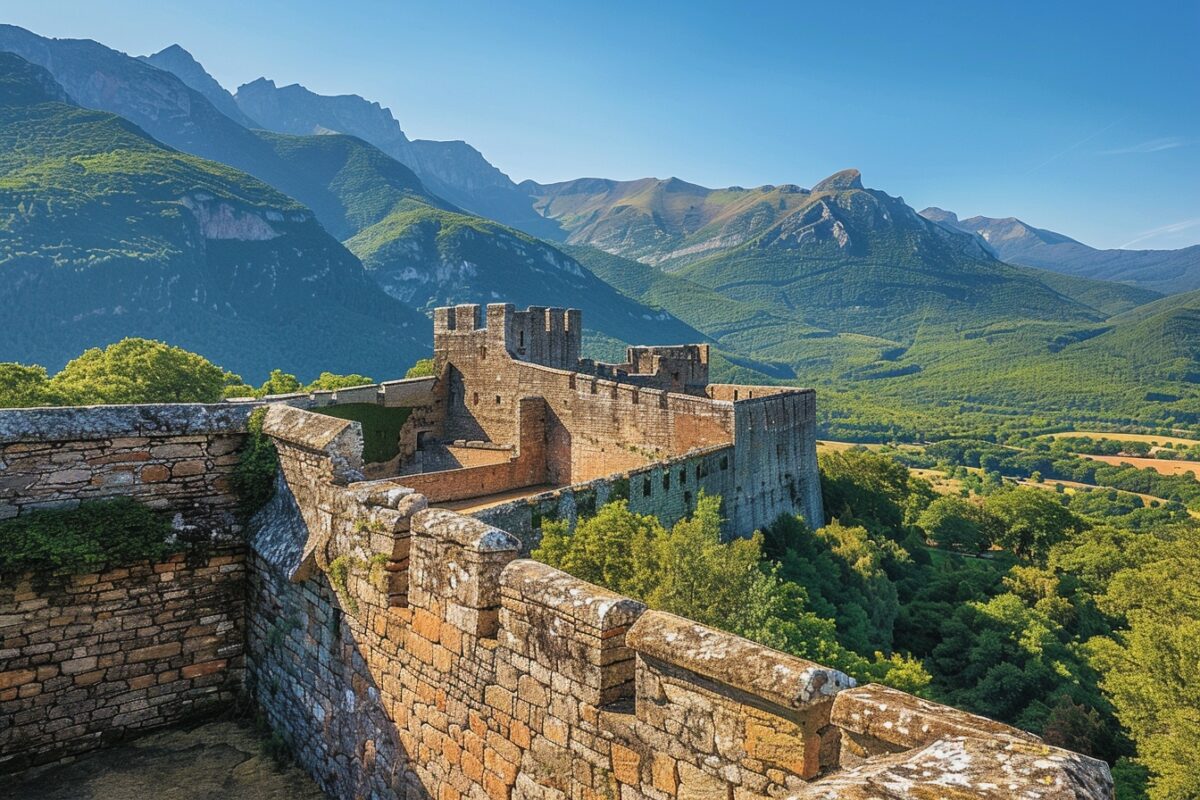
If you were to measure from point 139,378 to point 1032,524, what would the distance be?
159 ft

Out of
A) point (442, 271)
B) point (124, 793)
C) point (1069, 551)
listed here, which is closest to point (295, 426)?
point (124, 793)

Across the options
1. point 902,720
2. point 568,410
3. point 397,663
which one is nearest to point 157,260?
point 568,410

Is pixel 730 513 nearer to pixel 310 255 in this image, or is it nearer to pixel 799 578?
pixel 799 578

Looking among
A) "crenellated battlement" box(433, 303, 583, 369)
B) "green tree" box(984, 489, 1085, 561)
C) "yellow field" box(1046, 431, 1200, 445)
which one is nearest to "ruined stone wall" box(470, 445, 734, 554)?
"crenellated battlement" box(433, 303, 583, 369)

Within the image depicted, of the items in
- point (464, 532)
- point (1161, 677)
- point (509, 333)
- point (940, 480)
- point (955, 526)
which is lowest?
point (940, 480)

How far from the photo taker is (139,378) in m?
31.9

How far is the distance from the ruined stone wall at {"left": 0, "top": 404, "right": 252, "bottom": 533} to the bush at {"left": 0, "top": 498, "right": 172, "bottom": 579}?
0.39 feet

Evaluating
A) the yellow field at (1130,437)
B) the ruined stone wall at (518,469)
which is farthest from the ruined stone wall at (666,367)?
the yellow field at (1130,437)

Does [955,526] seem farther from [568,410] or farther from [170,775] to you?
[170,775]

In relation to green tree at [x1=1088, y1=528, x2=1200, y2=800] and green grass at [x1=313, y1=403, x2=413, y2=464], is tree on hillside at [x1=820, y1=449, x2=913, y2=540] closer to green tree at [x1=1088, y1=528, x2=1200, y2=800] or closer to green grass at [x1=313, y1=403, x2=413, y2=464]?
green tree at [x1=1088, y1=528, x2=1200, y2=800]

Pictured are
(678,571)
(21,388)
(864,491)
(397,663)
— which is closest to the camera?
(397,663)

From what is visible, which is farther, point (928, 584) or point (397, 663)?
point (928, 584)

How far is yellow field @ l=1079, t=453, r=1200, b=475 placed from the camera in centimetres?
11212

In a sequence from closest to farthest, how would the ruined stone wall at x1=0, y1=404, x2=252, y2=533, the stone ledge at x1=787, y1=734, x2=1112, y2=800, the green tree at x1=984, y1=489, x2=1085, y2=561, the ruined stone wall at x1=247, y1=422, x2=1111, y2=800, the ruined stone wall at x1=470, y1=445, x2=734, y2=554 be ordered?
the stone ledge at x1=787, y1=734, x2=1112, y2=800
the ruined stone wall at x1=247, y1=422, x2=1111, y2=800
the ruined stone wall at x1=0, y1=404, x2=252, y2=533
the ruined stone wall at x1=470, y1=445, x2=734, y2=554
the green tree at x1=984, y1=489, x2=1085, y2=561
